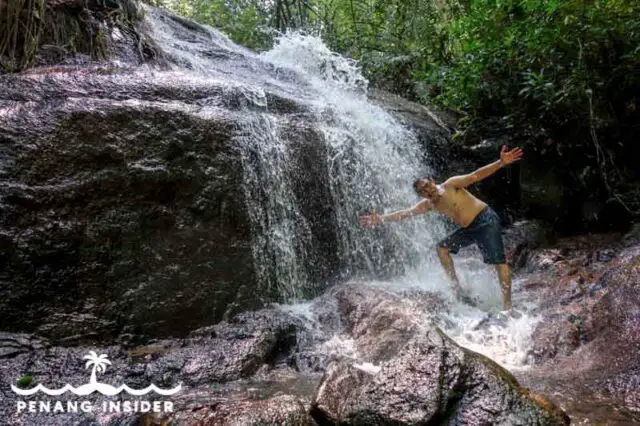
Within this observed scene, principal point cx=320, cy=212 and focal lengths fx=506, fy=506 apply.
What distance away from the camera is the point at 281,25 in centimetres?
1030

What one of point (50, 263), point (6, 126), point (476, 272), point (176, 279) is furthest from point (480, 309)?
point (6, 126)

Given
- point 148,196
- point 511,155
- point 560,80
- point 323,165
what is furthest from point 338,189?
point 560,80

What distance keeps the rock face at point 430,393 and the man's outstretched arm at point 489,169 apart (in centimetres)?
223

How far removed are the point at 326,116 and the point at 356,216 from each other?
1.40 m

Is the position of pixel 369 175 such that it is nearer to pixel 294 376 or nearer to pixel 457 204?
pixel 457 204

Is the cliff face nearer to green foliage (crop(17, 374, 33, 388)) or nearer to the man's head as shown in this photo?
green foliage (crop(17, 374, 33, 388))

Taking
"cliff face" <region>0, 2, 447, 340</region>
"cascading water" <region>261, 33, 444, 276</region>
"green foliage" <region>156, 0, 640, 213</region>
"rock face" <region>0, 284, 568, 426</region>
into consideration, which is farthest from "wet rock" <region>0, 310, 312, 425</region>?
"green foliage" <region>156, 0, 640, 213</region>

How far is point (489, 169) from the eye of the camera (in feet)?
16.1

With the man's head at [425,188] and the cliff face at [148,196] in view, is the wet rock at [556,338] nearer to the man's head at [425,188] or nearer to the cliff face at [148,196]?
the man's head at [425,188]

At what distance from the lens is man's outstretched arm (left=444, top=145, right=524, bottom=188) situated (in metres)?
4.74

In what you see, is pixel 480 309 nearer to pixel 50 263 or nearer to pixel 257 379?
pixel 257 379

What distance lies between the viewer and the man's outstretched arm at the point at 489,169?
4.74 metres

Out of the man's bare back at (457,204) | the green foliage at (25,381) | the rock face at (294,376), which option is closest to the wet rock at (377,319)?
the rock face at (294,376)

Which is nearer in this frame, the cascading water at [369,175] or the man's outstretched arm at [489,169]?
the man's outstretched arm at [489,169]
